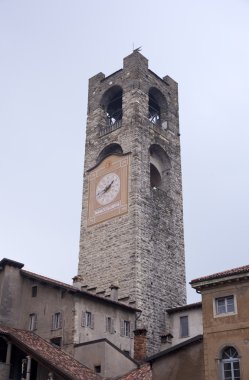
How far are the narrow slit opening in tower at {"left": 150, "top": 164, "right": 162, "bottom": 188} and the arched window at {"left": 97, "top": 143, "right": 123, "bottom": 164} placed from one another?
9.14ft

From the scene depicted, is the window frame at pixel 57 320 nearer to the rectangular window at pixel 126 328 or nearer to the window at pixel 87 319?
the window at pixel 87 319

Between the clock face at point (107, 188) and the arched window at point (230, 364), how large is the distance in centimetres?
2039

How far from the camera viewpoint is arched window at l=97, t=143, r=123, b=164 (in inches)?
1649

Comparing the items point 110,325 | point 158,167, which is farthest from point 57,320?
point 158,167

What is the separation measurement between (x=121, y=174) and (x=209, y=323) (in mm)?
19988

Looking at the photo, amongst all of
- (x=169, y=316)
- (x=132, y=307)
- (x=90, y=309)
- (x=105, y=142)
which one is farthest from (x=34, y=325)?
(x=105, y=142)

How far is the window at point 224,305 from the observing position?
66.5ft

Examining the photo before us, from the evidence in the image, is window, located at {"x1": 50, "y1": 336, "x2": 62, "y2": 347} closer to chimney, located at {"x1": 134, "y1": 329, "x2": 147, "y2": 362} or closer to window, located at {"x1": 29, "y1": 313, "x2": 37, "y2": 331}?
window, located at {"x1": 29, "y1": 313, "x2": 37, "y2": 331}

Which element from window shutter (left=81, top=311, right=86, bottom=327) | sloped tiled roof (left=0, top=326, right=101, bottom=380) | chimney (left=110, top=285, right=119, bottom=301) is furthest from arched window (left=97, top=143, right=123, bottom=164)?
sloped tiled roof (left=0, top=326, right=101, bottom=380)

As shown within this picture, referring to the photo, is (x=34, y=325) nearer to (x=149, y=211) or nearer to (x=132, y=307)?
(x=132, y=307)

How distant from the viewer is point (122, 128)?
4153 cm

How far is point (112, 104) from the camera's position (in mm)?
46625

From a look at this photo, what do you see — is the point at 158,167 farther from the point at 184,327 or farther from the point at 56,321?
the point at 56,321

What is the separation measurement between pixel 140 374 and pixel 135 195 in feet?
51.7
